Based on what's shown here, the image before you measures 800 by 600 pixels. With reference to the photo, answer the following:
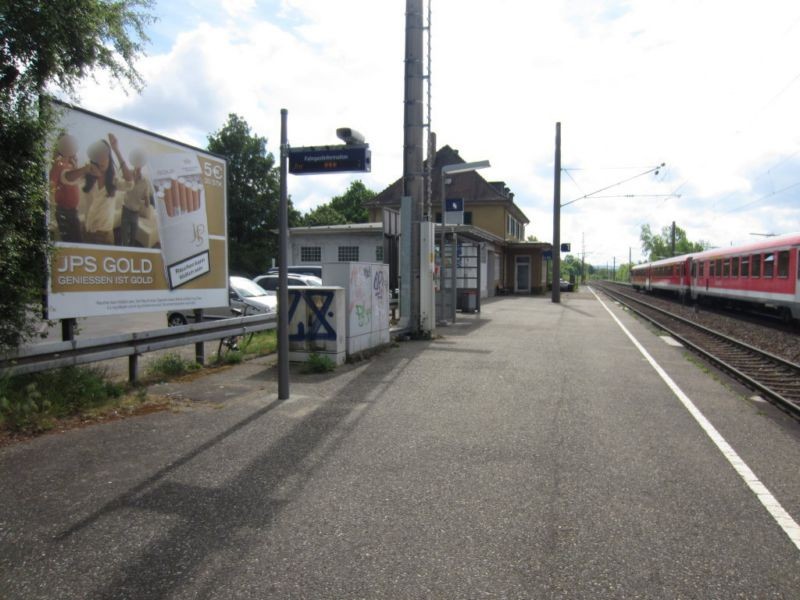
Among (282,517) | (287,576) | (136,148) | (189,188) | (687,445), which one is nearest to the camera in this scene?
(287,576)

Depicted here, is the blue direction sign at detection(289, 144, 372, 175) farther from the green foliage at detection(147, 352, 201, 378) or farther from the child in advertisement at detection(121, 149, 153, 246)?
the green foliage at detection(147, 352, 201, 378)

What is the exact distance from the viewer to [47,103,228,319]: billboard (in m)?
6.78

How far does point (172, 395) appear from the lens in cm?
721

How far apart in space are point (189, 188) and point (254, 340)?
3.83m

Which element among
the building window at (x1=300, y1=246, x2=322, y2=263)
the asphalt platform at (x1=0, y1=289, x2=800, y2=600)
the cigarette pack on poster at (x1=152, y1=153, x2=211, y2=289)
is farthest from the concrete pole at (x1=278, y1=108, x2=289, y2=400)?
the building window at (x1=300, y1=246, x2=322, y2=263)

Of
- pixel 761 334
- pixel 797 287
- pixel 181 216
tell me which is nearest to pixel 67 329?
pixel 181 216

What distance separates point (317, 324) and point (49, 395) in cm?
405

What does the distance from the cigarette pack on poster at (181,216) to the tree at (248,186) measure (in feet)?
147

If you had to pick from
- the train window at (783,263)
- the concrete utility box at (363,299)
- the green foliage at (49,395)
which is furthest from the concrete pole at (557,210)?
the green foliage at (49,395)

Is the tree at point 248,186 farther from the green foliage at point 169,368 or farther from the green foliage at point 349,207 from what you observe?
the green foliage at point 169,368

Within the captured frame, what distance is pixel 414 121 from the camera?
541 inches

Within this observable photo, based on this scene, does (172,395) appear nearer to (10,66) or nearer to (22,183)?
(22,183)

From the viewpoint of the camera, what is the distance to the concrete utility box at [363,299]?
993cm

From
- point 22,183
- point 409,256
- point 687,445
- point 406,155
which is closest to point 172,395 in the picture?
point 22,183
